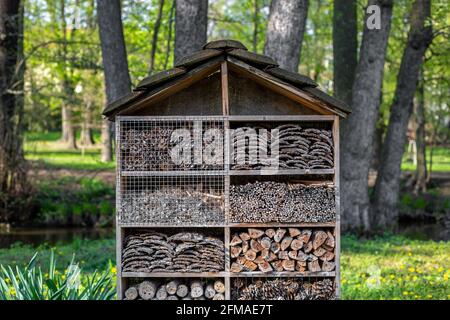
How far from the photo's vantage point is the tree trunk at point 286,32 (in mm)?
10383

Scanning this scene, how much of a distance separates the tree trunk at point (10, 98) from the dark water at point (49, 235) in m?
1.22

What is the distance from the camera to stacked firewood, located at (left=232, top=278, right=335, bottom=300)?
645 centimetres

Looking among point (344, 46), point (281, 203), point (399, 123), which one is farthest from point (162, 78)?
point (344, 46)

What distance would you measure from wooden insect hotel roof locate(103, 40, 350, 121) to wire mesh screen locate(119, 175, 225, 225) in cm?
75

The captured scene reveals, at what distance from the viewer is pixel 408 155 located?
34.5 meters

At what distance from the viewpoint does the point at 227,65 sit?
636 centimetres

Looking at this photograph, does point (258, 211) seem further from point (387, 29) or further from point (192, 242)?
point (387, 29)

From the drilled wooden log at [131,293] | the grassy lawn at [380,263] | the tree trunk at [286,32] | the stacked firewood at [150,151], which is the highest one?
the tree trunk at [286,32]

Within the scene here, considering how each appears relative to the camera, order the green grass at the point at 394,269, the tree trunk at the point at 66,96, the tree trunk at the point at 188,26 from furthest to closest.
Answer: the tree trunk at the point at 66,96, the tree trunk at the point at 188,26, the green grass at the point at 394,269

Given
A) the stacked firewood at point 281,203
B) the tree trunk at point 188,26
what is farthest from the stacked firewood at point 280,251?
the tree trunk at point 188,26

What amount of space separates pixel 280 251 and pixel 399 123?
961cm

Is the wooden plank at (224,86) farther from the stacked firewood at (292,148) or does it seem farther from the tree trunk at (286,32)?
the tree trunk at (286,32)

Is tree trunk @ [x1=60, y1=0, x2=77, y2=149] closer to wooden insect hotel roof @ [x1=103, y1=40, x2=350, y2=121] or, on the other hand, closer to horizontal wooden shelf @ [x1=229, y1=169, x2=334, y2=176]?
wooden insect hotel roof @ [x1=103, y1=40, x2=350, y2=121]

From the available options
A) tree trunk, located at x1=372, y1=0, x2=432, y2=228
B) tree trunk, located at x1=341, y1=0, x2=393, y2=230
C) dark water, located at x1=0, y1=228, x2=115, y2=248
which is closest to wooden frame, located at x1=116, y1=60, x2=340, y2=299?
tree trunk, located at x1=341, y1=0, x2=393, y2=230
